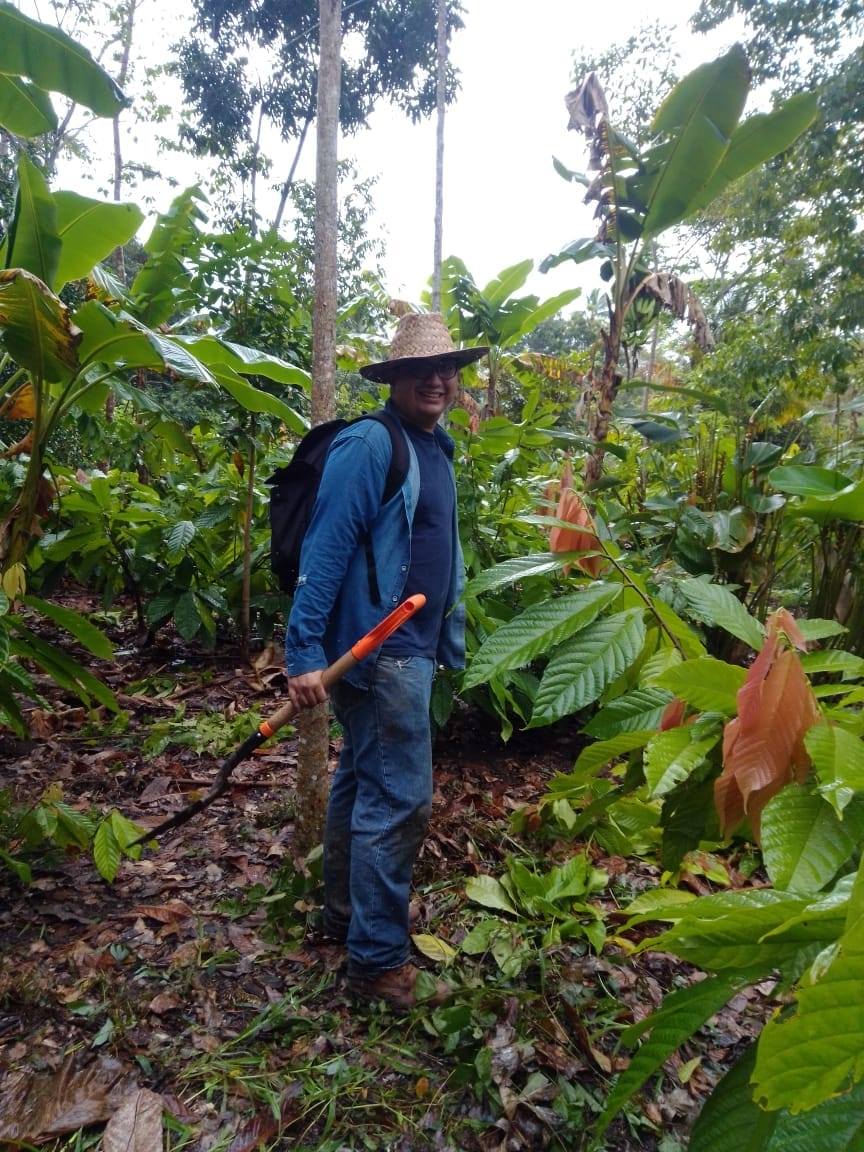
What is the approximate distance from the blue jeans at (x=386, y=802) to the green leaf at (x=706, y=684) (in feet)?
4.10

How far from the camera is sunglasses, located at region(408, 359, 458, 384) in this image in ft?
6.97

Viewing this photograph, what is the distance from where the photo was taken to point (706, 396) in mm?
3637

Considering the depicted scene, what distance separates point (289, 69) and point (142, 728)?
16717mm

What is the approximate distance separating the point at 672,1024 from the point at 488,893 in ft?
6.12

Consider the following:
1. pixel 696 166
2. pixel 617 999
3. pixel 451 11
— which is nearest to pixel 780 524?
pixel 696 166

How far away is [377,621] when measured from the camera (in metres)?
2.05

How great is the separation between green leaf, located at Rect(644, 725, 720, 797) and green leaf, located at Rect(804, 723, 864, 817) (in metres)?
0.14

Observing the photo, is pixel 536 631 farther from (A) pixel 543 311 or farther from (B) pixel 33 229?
(A) pixel 543 311

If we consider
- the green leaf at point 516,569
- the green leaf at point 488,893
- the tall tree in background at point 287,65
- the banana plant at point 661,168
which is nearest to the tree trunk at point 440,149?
the tall tree in background at point 287,65

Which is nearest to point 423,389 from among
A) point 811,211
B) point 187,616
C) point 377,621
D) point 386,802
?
point 377,621

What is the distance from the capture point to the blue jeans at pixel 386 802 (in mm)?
2049

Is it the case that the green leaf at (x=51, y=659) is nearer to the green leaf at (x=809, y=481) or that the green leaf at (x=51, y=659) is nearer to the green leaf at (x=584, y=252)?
the green leaf at (x=809, y=481)

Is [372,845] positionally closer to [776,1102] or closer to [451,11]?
[776,1102]

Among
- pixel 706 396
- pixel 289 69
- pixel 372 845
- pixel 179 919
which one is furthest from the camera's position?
pixel 289 69
